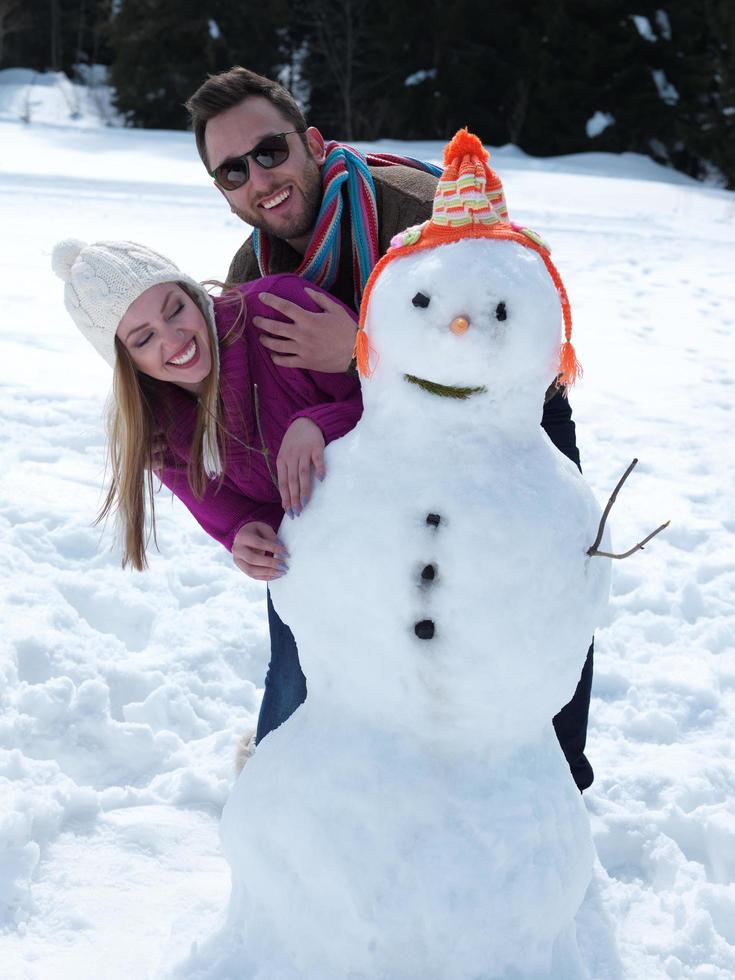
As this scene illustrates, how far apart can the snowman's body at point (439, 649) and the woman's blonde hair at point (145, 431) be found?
284mm

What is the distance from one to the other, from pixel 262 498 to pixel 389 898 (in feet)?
2.42

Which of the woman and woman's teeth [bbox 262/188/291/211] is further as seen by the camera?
woman's teeth [bbox 262/188/291/211]

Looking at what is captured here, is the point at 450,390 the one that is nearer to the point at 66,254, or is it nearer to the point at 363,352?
the point at 363,352

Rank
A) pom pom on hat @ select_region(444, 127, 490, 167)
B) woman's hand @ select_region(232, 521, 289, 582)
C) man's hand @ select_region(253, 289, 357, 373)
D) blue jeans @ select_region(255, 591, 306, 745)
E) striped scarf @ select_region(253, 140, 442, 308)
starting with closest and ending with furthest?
pom pom on hat @ select_region(444, 127, 490, 167) → woman's hand @ select_region(232, 521, 289, 582) → man's hand @ select_region(253, 289, 357, 373) → striped scarf @ select_region(253, 140, 442, 308) → blue jeans @ select_region(255, 591, 306, 745)

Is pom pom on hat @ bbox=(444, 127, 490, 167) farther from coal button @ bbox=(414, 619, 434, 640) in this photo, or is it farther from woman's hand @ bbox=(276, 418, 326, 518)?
coal button @ bbox=(414, 619, 434, 640)

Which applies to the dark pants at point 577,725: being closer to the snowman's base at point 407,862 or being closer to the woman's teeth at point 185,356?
the snowman's base at point 407,862

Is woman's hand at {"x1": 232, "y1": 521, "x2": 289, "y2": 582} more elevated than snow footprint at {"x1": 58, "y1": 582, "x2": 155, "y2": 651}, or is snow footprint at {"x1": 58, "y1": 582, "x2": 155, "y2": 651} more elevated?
woman's hand at {"x1": 232, "y1": 521, "x2": 289, "y2": 582}

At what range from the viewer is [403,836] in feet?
4.94

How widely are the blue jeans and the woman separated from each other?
0.39 metres

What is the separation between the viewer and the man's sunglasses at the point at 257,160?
78.7 inches

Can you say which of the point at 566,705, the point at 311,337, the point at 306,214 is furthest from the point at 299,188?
the point at 566,705

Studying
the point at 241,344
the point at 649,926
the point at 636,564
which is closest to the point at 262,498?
the point at 241,344

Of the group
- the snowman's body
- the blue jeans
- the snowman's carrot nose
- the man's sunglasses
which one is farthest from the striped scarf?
the blue jeans

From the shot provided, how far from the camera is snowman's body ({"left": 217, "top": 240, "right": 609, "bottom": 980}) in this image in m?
1.45
